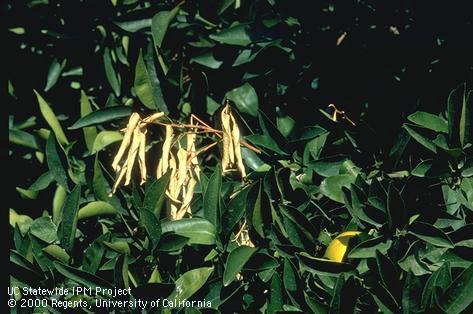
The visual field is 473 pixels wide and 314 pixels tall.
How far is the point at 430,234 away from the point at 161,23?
73 cm

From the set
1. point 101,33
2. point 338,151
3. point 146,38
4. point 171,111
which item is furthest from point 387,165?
point 101,33

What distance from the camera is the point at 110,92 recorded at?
1.72 metres

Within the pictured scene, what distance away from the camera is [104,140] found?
1448 mm

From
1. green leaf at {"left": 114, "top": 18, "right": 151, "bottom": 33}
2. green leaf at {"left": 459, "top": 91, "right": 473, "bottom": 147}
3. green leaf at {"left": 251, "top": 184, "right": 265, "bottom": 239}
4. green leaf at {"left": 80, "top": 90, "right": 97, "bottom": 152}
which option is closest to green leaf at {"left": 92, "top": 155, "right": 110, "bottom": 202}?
green leaf at {"left": 80, "top": 90, "right": 97, "bottom": 152}

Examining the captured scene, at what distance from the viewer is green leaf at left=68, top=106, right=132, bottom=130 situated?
1.41 metres

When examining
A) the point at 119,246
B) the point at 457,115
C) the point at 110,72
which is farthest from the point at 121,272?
the point at 110,72

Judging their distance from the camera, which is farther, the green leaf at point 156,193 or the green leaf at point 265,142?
the green leaf at point 265,142

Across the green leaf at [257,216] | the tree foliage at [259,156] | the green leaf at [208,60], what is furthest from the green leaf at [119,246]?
the green leaf at [208,60]

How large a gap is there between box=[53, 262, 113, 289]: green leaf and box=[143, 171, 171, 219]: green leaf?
0.15 m

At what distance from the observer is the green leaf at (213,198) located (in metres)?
1.14

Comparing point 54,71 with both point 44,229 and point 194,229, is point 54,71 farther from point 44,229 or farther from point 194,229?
point 194,229

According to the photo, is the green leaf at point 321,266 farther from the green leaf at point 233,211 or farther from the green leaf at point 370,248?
the green leaf at point 233,211

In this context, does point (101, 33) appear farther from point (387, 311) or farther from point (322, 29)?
point (387, 311)

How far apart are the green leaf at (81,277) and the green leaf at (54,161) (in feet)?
1.04
